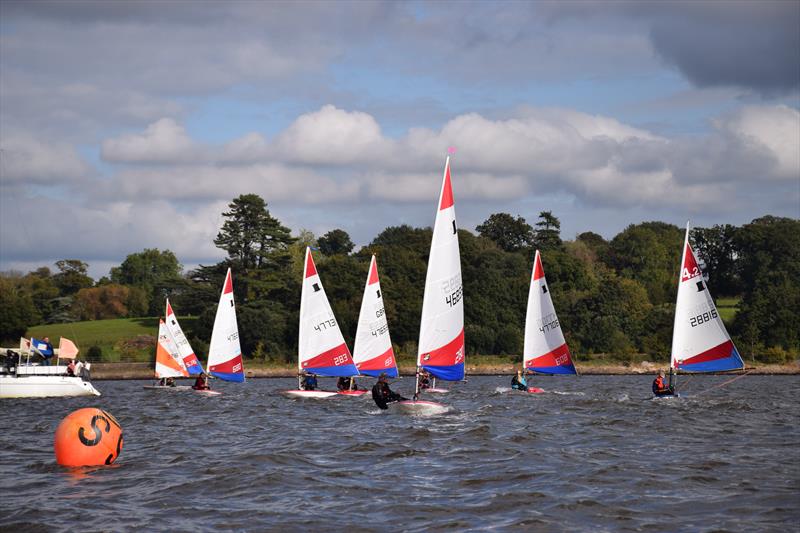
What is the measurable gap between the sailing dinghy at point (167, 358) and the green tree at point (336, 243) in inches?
3425

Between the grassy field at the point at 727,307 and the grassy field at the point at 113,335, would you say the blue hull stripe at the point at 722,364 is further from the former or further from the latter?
the grassy field at the point at 727,307

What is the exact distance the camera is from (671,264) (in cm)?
13975

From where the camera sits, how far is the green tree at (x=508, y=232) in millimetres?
131375

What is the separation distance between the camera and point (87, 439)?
19.6m

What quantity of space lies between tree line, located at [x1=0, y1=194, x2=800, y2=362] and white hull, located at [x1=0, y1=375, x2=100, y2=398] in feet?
140

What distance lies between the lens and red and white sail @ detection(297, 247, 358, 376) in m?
43.4

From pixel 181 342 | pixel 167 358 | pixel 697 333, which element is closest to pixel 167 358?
pixel 167 358

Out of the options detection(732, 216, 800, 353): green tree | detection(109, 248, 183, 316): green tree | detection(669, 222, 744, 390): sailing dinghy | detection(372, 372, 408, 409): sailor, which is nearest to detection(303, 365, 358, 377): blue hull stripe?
detection(372, 372, 408, 409): sailor

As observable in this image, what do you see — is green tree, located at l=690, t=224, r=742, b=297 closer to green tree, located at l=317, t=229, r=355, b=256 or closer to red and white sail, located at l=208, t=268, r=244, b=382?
green tree, located at l=317, t=229, r=355, b=256

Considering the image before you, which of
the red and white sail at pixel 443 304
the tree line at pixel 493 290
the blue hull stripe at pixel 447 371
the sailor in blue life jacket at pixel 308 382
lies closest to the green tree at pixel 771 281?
the tree line at pixel 493 290

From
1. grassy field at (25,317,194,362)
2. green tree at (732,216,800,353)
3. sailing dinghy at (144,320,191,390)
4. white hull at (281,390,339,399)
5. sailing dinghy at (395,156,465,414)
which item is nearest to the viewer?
sailing dinghy at (395,156,465,414)

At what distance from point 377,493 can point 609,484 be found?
4.44 meters

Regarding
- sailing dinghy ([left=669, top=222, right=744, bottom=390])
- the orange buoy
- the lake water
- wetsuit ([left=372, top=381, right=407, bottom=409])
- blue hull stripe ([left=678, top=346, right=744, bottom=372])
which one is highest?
sailing dinghy ([left=669, top=222, right=744, bottom=390])

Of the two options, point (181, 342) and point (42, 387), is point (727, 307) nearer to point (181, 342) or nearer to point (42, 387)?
point (181, 342)
